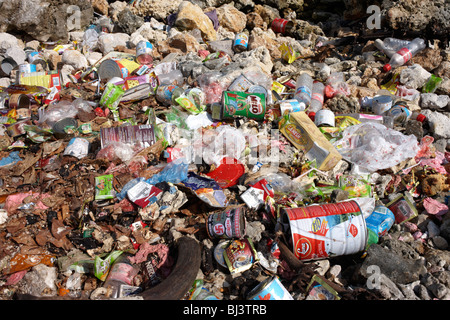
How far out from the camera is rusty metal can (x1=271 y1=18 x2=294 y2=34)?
6637mm

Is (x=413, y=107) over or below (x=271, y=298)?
over

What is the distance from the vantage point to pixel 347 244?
216cm

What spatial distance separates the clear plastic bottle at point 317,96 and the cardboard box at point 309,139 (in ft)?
1.43

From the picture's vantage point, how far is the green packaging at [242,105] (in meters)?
3.49

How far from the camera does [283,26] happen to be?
6.65 meters

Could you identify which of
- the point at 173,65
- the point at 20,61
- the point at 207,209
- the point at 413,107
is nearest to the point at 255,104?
the point at 207,209

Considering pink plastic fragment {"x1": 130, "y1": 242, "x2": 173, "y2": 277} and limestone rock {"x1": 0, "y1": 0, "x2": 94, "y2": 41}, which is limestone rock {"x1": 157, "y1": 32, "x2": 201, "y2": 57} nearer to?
limestone rock {"x1": 0, "y1": 0, "x2": 94, "y2": 41}

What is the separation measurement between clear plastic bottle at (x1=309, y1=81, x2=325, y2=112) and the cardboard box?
0.43 meters

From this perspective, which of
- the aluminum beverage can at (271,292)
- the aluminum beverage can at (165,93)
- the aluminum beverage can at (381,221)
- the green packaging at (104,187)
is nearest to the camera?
the aluminum beverage can at (271,292)

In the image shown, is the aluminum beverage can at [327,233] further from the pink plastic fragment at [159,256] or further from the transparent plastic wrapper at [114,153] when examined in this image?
the transparent plastic wrapper at [114,153]

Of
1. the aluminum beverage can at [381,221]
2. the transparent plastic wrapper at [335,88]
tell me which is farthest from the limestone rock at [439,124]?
the aluminum beverage can at [381,221]

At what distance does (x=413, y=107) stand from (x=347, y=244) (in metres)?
2.62

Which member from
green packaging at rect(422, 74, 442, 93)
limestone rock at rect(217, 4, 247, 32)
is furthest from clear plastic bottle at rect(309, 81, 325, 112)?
limestone rock at rect(217, 4, 247, 32)
